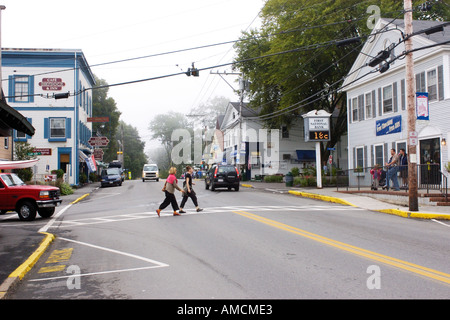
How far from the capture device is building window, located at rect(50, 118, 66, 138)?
37.4 m

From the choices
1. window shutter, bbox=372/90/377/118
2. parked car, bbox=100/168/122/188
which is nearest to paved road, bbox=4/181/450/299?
window shutter, bbox=372/90/377/118

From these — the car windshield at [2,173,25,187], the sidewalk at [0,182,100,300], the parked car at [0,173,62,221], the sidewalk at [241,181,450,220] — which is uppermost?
the car windshield at [2,173,25,187]

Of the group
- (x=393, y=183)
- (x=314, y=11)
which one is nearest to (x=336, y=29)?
(x=314, y=11)

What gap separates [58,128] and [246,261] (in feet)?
112

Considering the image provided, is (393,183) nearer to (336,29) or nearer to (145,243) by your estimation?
(145,243)

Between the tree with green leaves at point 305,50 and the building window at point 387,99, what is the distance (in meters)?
3.35

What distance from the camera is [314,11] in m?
31.5

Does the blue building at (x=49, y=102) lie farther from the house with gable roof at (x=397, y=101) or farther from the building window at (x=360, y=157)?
the building window at (x=360, y=157)

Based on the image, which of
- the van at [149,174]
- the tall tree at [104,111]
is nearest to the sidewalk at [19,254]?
the van at [149,174]

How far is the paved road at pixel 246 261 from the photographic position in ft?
18.6

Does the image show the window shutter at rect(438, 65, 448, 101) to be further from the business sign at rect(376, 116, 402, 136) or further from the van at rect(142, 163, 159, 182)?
the van at rect(142, 163, 159, 182)

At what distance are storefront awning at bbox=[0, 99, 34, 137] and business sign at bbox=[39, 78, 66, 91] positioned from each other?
2676 centimetres
